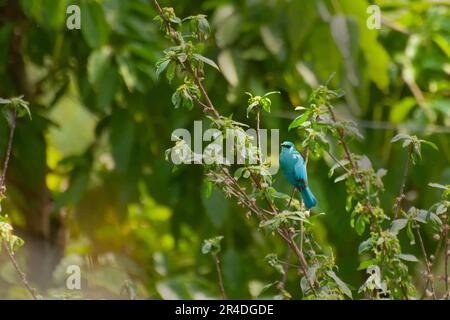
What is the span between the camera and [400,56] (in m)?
2.50

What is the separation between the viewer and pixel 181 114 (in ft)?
7.11

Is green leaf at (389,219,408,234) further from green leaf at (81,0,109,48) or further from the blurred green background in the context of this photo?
green leaf at (81,0,109,48)

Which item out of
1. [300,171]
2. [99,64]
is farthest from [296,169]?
[99,64]

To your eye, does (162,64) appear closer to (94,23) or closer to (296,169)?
(296,169)

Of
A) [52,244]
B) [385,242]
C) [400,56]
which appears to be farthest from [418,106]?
[385,242]

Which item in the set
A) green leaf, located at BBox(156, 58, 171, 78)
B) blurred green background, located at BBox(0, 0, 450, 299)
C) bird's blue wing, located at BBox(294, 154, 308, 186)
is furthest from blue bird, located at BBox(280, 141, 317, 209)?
blurred green background, located at BBox(0, 0, 450, 299)

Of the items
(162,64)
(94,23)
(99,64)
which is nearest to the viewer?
(162,64)

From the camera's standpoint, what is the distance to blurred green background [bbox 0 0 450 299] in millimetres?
2119

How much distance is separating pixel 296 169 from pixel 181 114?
877 mm

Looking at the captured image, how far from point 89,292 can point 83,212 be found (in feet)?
1.78

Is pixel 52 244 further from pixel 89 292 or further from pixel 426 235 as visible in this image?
pixel 426 235

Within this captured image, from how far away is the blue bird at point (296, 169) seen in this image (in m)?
1.32
